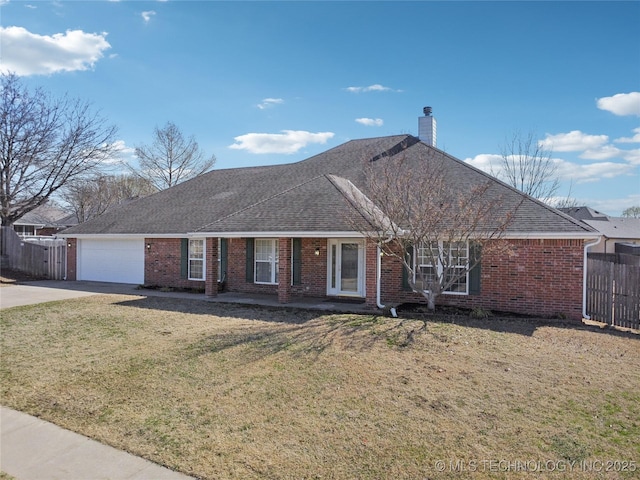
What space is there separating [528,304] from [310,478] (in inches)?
374

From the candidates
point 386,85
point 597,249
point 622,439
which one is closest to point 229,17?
point 386,85

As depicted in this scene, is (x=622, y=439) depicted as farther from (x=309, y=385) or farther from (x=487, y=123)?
(x=487, y=123)

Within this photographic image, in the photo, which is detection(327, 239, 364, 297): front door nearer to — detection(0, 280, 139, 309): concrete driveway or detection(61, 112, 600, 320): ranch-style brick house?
detection(61, 112, 600, 320): ranch-style brick house

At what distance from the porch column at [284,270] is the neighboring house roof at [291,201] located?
1.83 feet

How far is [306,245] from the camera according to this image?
45.6 feet

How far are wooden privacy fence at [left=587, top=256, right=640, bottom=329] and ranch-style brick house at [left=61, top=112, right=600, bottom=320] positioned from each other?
0.27m

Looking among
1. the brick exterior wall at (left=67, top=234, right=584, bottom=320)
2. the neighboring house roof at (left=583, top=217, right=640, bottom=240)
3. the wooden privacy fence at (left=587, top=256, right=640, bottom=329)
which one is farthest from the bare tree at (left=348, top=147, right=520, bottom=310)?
the neighboring house roof at (left=583, top=217, right=640, bottom=240)

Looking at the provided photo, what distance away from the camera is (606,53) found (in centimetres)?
1269

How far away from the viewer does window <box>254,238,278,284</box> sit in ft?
47.7

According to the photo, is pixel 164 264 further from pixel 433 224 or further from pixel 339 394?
pixel 339 394

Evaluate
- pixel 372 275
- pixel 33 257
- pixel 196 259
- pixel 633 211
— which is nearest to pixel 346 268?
pixel 372 275

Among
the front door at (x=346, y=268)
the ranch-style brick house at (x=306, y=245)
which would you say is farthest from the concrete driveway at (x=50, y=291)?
the front door at (x=346, y=268)

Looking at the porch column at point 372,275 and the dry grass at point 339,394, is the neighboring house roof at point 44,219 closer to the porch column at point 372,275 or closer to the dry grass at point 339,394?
the dry grass at point 339,394

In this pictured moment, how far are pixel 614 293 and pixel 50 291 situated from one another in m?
18.5
